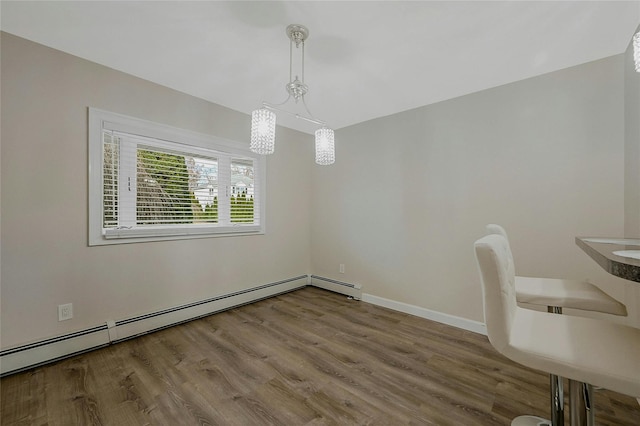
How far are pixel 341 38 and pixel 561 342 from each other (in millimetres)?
1954

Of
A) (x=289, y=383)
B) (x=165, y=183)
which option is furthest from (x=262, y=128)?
(x=289, y=383)

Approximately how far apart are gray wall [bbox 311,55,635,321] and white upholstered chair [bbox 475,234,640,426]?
1390 millimetres

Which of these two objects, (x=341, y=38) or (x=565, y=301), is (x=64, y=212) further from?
(x=565, y=301)

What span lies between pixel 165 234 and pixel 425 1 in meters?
2.73

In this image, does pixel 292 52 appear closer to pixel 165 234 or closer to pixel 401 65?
pixel 401 65

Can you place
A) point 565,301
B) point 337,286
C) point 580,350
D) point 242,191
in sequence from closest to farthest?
point 580,350 < point 565,301 < point 242,191 < point 337,286

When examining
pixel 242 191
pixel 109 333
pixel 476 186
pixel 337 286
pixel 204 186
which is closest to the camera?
pixel 109 333

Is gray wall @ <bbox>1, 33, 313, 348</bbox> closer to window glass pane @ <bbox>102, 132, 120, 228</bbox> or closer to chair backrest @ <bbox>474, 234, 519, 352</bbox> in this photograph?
window glass pane @ <bbox>102, 132, 120, 228</bbox>

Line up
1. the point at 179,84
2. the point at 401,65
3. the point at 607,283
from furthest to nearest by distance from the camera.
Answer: the point at 179,84, the point at 401,65, the point at 607,283

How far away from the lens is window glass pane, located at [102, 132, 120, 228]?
2176 millimetres

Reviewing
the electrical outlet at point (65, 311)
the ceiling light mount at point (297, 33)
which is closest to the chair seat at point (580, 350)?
the ceiling light mount at point (297, 33)

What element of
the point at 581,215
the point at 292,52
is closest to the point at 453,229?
the point at 581,215

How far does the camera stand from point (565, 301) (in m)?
1.26

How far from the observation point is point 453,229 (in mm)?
2566
